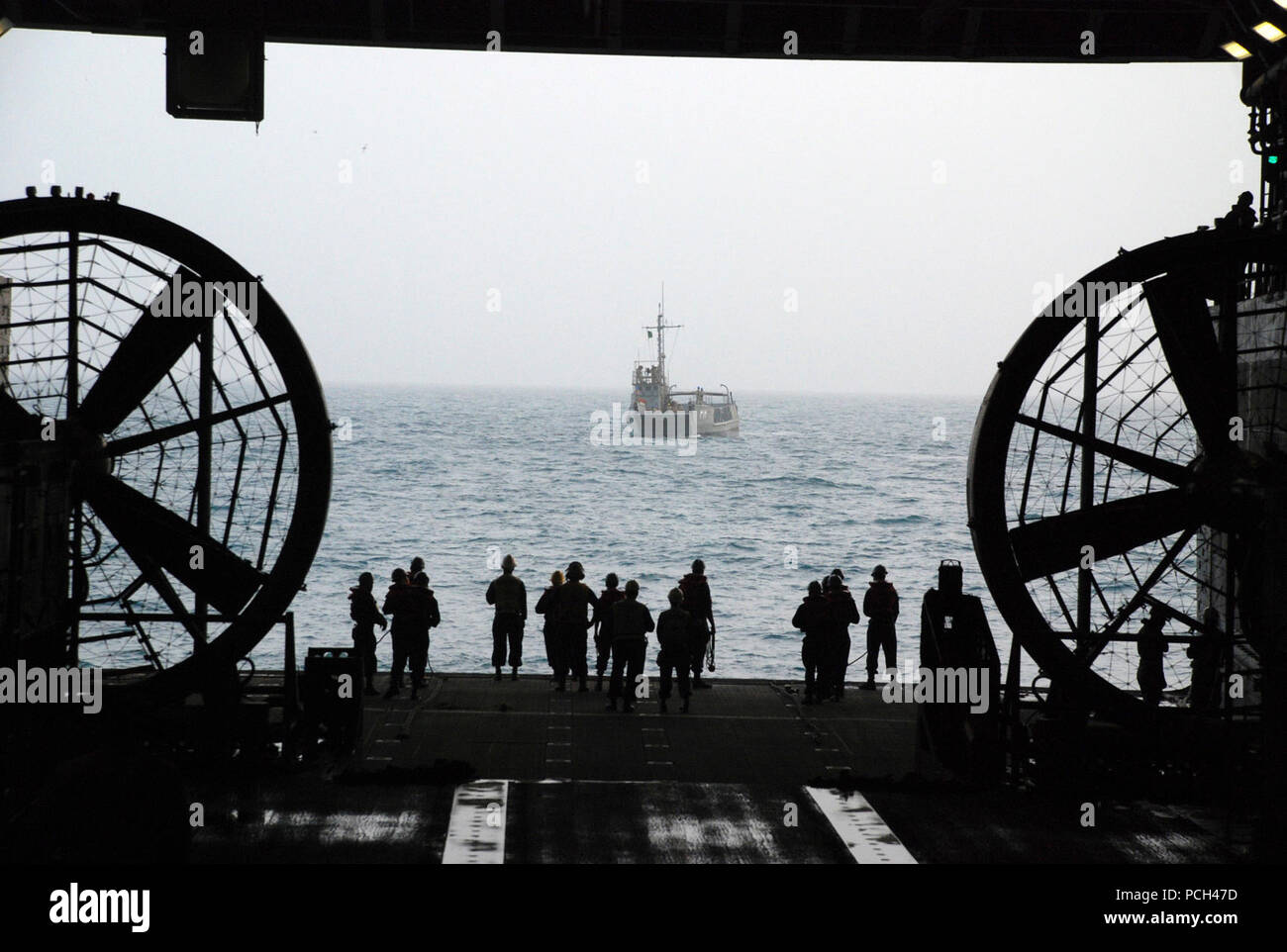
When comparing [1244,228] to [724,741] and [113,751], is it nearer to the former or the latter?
[724,741]

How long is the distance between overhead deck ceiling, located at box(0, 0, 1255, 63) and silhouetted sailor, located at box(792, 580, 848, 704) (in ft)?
23.2

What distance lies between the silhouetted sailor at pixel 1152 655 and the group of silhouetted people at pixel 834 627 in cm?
314

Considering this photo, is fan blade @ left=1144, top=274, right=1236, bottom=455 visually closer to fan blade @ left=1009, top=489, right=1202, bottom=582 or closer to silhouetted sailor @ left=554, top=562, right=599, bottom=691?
fan blade @ left=1009, top=489, right=1202, bottom=582

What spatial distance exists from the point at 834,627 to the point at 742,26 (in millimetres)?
7803

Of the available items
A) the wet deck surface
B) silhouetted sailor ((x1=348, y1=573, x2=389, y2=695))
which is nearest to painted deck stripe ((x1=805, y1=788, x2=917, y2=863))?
the wet deck surface

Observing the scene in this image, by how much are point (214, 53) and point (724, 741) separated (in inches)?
388

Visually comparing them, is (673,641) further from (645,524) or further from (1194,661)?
(645,524)

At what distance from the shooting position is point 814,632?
1762cm

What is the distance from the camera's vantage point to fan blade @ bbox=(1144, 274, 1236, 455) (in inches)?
547

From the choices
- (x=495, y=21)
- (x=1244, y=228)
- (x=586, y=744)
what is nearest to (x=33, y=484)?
(x=586, y=744)

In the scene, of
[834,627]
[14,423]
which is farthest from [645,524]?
[14,423]

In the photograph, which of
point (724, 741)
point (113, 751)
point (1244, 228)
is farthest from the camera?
point (724, 741)

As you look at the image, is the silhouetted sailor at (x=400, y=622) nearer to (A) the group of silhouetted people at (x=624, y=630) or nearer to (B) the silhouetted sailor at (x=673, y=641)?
(A) the group of silhouetted people at (x=624, y=630)
